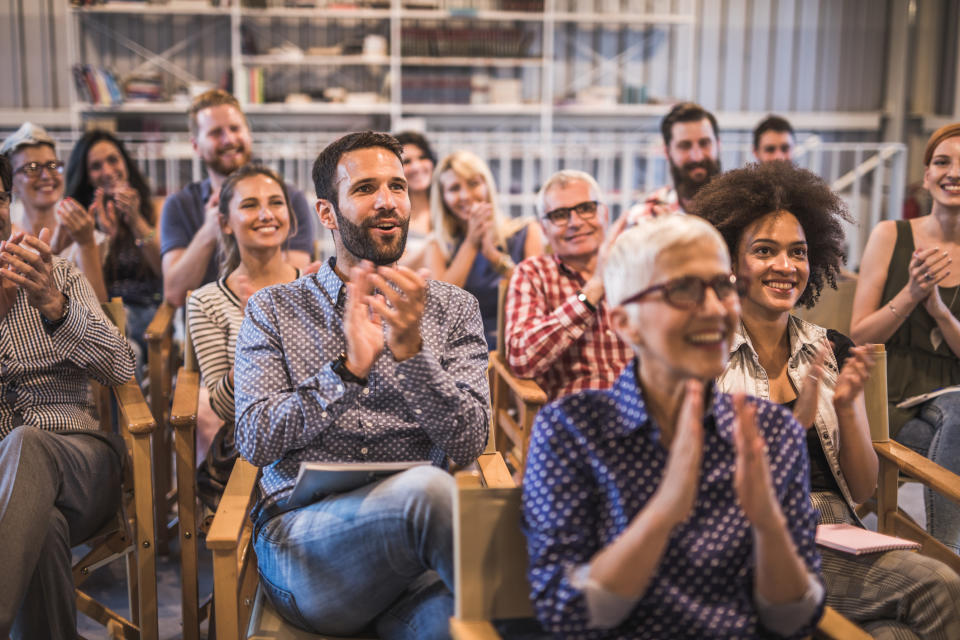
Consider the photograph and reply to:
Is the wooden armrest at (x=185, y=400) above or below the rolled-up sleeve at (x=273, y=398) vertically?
below

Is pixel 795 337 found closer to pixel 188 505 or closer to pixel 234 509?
pixel 234 509

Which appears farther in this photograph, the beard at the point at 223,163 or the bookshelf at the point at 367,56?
the bookshelf at the point at 367,56

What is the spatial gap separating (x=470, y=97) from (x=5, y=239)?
16.9 feet

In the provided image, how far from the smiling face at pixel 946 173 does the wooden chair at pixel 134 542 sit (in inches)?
88.1

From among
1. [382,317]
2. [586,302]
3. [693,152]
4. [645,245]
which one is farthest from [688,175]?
[645,245]

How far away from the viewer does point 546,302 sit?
109 inches

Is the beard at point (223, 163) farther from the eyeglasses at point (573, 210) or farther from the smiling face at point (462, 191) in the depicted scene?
the eyeglasses at point (573, 210)

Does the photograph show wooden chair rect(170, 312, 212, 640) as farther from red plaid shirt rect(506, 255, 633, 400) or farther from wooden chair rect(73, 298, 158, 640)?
red plaid shirt rect(506, 255, 633, 400)

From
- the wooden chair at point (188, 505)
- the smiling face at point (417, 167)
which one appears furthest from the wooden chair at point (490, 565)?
the smiling face at point (417, 167)

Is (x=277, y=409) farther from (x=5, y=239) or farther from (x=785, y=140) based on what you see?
(x=785, y=140)

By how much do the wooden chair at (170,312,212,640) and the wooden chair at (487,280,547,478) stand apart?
767 mm

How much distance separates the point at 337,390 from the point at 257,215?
1054 millimetres

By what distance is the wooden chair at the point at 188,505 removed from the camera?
2065 mm

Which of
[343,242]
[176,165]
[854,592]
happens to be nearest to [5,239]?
[343,242]
